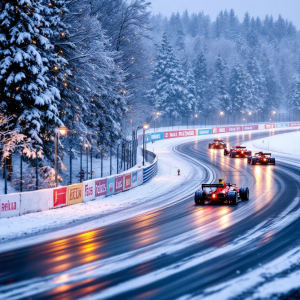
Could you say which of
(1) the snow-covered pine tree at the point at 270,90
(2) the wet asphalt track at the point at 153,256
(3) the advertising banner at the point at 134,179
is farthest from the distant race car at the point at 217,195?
(1) the snow-covered pine tree at the point at 270,90

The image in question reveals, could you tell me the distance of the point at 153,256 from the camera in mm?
12078

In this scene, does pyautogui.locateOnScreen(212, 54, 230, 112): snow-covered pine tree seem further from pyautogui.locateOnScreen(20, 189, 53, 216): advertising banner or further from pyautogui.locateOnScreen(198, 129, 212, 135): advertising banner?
pyautogui.locateOnScreen(20, 189, 53, 216): advertising banner

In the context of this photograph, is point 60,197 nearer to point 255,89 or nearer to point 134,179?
point 134,179

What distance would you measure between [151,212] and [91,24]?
22058mm

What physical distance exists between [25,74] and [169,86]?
3012 inches

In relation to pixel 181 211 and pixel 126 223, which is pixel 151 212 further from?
pixel 126 223

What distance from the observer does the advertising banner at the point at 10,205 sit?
60.0ft

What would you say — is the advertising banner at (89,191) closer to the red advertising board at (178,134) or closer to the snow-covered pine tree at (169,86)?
the red advertising board at (178,134)

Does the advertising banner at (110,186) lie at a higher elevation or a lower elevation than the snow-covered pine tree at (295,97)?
lower

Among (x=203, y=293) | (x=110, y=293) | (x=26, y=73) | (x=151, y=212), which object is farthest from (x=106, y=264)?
(x=26, y=73)

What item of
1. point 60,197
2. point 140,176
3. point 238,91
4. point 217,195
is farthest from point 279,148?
point 238,91

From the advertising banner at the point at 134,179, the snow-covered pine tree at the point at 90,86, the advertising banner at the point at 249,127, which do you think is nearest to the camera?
the advertising banner at the point at 134,179

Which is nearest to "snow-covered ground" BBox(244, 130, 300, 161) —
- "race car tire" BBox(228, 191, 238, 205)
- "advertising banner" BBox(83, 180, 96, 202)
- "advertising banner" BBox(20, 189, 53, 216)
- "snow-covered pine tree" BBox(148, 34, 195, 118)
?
"snow-covered pine tree" BBox(148, 34, 195, 118)

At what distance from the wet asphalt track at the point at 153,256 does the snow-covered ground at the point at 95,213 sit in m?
1.08
